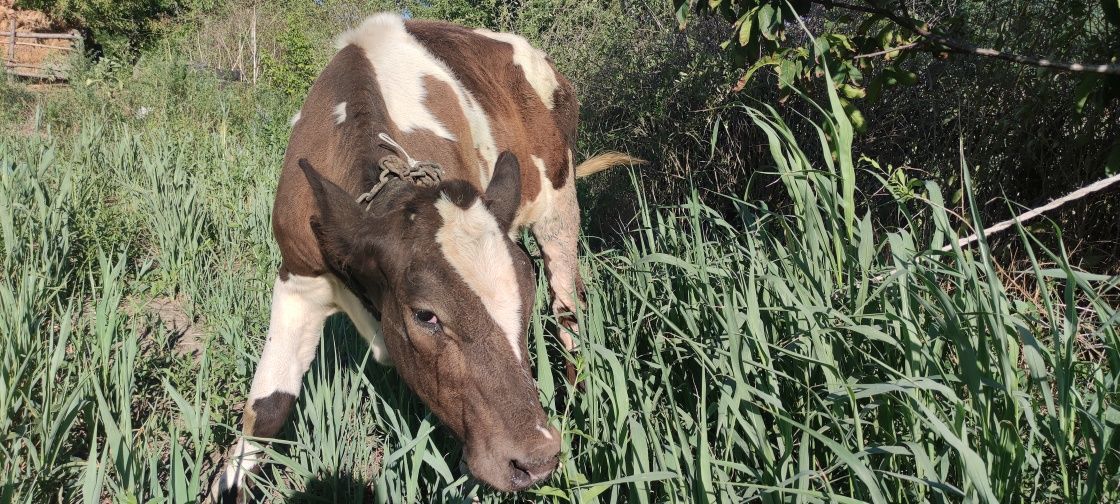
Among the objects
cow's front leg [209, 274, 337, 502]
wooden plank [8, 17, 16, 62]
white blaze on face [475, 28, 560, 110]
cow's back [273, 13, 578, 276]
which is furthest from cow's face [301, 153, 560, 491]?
wooden plank [8, 17, 16, 62]

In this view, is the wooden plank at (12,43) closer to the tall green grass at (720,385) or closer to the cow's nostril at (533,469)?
the tall green grass at (720,385)

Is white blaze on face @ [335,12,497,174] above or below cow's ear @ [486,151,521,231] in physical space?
above

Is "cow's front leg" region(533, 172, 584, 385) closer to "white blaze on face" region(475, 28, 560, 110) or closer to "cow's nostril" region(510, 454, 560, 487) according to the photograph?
"white blaze on face" region(475, 28, 560, 110)

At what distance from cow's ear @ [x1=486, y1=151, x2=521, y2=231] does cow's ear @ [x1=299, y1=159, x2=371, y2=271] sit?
15.5 inches

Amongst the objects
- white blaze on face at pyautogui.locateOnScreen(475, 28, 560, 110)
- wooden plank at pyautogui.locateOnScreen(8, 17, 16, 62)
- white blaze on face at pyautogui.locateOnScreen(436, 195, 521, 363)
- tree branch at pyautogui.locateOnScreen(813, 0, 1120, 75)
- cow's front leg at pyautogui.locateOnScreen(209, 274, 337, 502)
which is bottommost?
wooden plank at pyautogui.locateOnScreen(8, 17, 16, 62)

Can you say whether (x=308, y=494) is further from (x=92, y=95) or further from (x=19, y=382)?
(x=92, y=95)

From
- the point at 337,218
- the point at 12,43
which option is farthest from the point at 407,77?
the point at 12,43

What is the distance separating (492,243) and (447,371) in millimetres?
370

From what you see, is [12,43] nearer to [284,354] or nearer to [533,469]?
[284,354]

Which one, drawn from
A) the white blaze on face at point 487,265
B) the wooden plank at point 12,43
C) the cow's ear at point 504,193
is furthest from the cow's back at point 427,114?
the wooden plank at point 12,43

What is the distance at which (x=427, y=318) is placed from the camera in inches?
84.3

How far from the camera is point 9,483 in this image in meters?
1.87

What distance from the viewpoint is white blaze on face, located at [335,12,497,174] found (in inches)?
131

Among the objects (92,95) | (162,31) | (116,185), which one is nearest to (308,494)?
(116,185)
